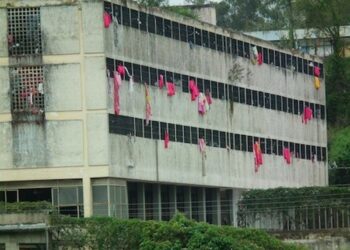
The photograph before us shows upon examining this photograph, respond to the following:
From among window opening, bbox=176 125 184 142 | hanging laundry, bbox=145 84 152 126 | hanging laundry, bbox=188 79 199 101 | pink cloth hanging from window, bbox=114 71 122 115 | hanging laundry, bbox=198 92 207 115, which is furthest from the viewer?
hanging laundry, bbox=198 92 207 115

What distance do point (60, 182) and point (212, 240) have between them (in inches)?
380

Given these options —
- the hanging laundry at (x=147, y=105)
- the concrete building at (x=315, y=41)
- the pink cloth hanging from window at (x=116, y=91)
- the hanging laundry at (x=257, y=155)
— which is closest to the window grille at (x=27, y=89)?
the pink cloth hanging from window at (x=116, y=91)

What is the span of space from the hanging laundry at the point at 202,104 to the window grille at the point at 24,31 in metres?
10.1

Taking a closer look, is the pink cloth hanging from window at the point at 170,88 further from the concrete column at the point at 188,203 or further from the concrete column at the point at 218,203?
the concrete column at the point at 218,203

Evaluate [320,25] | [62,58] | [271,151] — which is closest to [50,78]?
[62,58]

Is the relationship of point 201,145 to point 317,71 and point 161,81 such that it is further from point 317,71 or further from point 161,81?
point 317,71

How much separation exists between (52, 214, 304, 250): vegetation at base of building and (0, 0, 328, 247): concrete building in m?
4.22

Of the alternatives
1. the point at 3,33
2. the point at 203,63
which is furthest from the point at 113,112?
the point at 203,63

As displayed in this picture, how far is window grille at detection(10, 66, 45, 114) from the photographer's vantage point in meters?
51.5

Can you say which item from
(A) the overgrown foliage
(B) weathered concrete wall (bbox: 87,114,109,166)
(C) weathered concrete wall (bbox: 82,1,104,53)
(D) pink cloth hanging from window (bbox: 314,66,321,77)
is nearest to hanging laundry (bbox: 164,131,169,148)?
(B) weathered concrete wall (bbox: 87,114,109,166)

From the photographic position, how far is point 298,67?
68688 mm

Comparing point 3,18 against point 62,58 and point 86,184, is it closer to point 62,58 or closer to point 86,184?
point 62,58

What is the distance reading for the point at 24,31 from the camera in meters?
51.7

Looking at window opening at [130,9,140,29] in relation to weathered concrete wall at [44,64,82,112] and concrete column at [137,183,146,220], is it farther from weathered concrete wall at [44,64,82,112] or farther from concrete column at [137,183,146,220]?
concrete column at [137,183,146,220]
